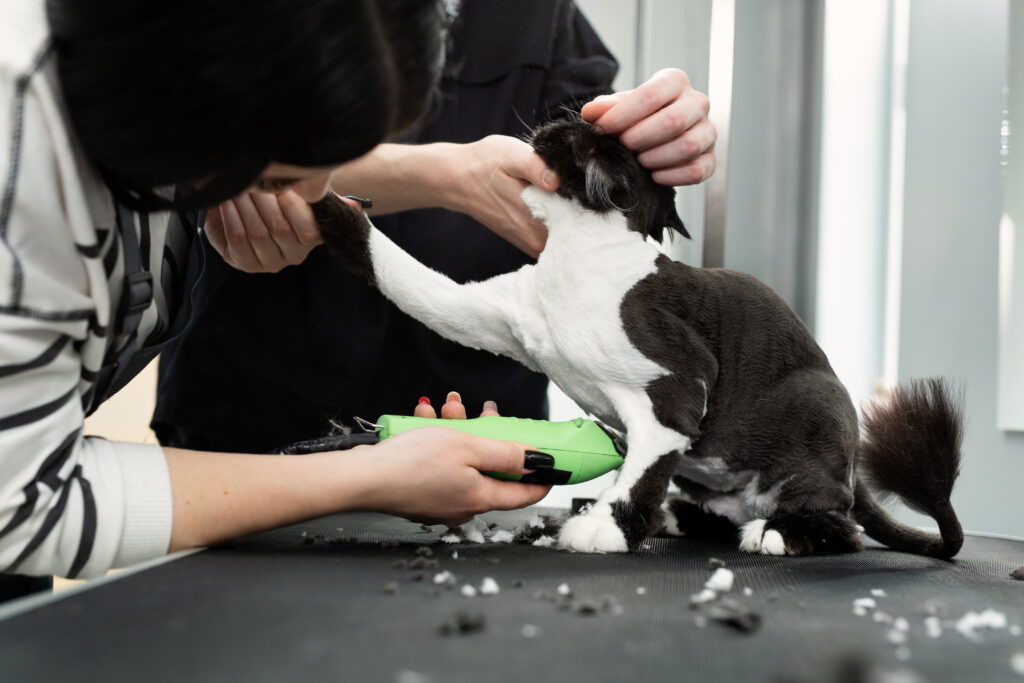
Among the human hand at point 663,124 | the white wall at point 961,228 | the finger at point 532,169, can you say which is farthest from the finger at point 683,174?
the white wall at point 961,228

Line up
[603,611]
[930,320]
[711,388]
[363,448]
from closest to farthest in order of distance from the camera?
[603,611] < [363,448] < [711,388] < [930,320]

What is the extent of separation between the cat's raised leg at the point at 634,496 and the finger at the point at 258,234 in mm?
422

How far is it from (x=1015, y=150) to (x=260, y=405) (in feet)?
4.61

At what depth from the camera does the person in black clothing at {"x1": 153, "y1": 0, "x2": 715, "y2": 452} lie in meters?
1.10

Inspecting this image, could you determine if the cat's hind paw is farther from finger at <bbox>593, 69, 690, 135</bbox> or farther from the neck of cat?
finger at <bbox>593, 69, 690, 135</bbox>

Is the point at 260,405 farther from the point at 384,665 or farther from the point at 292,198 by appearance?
the point at 384,665

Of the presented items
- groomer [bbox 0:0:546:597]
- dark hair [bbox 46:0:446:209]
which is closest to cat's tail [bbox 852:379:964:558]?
groomer [bbox 0:0:546:597]

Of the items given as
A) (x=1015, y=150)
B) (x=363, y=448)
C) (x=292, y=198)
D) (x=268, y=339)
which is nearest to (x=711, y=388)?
(x=363, y=448)

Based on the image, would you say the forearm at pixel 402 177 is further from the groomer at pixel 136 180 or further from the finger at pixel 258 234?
the groomer at pixel 136 180

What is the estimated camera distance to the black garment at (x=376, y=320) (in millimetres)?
1104

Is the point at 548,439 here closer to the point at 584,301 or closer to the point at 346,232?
the point at 584,301

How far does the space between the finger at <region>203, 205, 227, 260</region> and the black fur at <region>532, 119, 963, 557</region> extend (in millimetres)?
372

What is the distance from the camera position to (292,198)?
0.84 meters

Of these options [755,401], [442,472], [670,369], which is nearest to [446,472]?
[442,472]
